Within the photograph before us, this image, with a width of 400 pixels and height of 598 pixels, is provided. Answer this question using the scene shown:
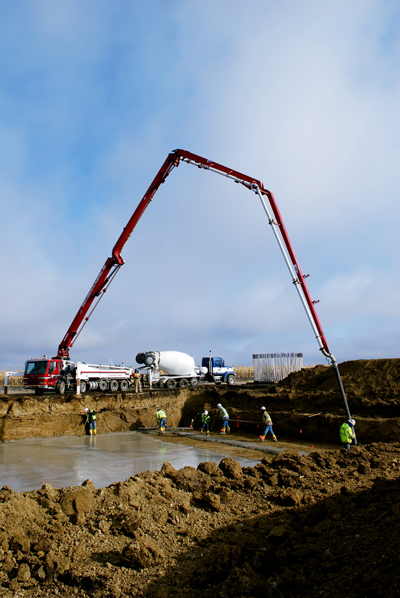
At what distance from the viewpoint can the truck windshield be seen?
924 inches

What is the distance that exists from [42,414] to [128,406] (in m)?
4.96

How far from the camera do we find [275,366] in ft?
95.2

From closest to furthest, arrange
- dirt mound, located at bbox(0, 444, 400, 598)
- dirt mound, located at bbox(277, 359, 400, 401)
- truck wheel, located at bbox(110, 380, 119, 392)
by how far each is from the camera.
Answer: dirt mound, located at bbox(0, 444, 400, 598)
dirt mound, located at bbox(277, 359, 400, 401)
truck wheel, located at bbox(110, 380, 119, 392)

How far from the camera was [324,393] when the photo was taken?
771 inches

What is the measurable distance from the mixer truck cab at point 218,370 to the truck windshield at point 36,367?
12443mm

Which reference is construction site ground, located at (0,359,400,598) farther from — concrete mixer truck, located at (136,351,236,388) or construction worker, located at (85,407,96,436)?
concrete mixer truck, located at (136,351,236,388)

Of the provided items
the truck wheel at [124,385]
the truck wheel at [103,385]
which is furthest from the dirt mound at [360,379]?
the truck wheel at [103,385]

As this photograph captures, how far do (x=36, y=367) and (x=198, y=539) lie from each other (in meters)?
20.0

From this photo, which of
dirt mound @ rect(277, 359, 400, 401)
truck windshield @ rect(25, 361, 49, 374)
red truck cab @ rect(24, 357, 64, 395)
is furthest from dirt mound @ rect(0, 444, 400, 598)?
truck windshield @ rect(25, 361, 49, 374)

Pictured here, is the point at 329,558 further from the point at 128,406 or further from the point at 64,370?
the point at 64,370

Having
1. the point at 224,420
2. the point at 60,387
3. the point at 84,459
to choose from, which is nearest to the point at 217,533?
the point at 84,459

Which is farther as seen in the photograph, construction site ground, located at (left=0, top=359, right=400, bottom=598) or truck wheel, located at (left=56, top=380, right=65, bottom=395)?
truck wheel, located at (left=56, top=380, right=65, bottom=395)

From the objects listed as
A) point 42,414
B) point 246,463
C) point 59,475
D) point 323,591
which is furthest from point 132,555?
point 42,414

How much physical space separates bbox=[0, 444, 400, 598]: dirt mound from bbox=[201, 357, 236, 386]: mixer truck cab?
900 inches
